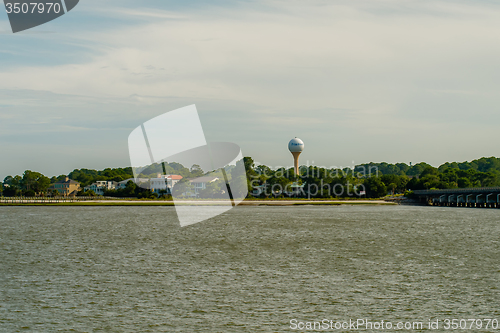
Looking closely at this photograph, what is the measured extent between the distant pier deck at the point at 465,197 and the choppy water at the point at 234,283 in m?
117

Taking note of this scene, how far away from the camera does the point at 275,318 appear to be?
2170 cm

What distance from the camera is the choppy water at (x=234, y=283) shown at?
71.9 ft

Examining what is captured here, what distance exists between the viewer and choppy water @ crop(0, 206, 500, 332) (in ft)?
71.9

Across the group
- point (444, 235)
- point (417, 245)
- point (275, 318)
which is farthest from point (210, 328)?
point (444, 235)

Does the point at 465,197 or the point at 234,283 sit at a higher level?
the point at 234,283

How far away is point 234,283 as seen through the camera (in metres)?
29.4

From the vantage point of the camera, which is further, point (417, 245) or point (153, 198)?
point (153, 198)

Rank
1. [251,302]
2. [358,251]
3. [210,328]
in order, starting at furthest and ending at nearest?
[358,251], [251,302], [210,328]

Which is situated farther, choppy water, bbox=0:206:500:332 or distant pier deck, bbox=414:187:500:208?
distant pier deck, bbox=414:187:500:208

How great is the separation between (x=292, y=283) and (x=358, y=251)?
17.3 m

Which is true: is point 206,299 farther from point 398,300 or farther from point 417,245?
point 417,245

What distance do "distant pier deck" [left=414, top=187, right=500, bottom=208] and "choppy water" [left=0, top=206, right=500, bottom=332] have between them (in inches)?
4608

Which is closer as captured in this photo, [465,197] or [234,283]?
[234,283]

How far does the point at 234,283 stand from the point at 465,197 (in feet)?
585
